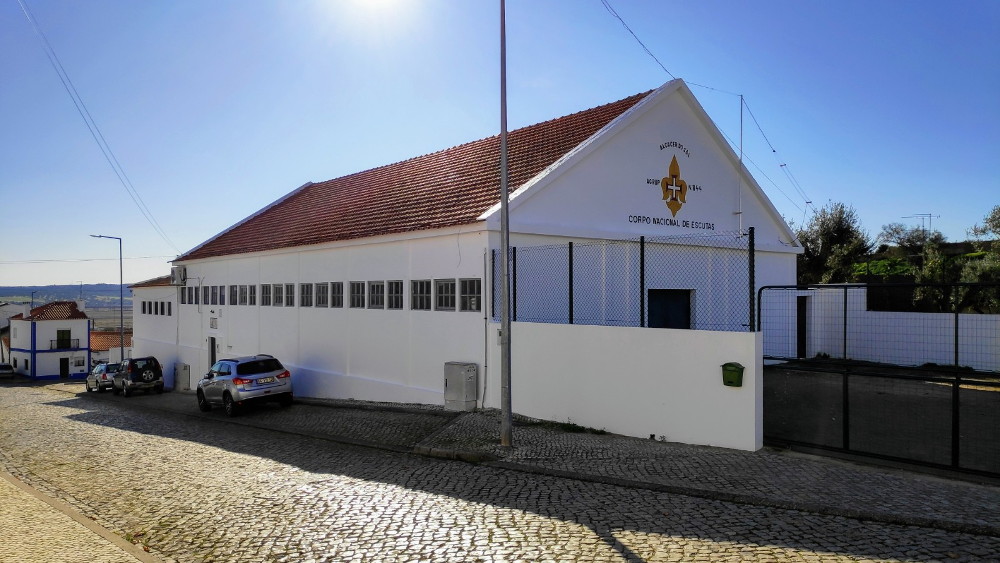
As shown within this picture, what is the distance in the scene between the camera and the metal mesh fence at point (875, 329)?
52.6 ft

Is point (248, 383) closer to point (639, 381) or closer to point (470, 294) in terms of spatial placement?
point (470, 294)

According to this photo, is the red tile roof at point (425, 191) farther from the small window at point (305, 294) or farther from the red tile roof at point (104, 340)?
the red tile roof at point (104, 340)

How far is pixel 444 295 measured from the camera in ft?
49.1

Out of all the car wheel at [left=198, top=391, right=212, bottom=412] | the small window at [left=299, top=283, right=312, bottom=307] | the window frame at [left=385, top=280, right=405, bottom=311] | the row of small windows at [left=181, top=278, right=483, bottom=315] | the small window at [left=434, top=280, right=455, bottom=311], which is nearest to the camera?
the row of small windows at [left=181, top=278, right=483, bottom=315]

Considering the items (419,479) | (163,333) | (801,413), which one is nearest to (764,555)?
(419,479)

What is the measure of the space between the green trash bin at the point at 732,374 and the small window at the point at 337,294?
1211 centimetres

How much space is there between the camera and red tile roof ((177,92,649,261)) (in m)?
15.8

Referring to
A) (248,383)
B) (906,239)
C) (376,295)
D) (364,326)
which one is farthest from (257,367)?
(906,239)

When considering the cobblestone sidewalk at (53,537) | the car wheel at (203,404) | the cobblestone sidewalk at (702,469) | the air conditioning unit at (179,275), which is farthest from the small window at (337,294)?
the air conditioning unit at (179,275)

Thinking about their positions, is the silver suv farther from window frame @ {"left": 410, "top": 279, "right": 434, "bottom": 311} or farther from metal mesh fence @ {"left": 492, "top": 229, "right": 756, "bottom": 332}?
metal mesh fence @ {"left": 492, "top": 229, "right": 756, "bottom": 332}

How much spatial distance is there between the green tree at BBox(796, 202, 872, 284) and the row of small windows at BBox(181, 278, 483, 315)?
24607 mm

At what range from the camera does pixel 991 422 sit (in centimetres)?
1202

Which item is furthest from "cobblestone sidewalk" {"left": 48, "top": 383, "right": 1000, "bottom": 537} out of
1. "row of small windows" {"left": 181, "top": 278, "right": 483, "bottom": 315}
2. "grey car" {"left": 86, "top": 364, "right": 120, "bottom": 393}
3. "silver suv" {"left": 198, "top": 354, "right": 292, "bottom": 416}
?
"grey car" {"left": 86, "top": 364, "right": 120, "bottom": 393}

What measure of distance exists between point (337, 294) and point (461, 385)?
23.3 feet
